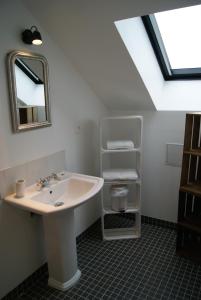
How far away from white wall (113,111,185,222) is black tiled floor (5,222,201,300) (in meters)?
0.32

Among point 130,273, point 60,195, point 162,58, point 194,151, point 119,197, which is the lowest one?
point 130,273

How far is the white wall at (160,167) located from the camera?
8.30ft

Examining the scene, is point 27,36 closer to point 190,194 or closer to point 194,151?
point 194,151

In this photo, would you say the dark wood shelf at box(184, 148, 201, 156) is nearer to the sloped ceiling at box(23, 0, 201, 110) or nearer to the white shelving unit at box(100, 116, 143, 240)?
the white shelving unit at box(100, 116, 143, 240)

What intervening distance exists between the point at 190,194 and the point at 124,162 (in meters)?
0.87

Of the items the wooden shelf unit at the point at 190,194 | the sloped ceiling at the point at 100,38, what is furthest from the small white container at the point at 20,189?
the wooden shelf unit at the point at 190,194

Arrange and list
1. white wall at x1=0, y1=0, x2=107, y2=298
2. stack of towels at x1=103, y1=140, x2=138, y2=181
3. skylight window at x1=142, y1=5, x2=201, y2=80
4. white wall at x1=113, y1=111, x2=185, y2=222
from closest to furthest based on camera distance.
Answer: white wall at x1=0, y1=0, x2=107, y2=298
skylight window at x1=142, y1=5, x2=201, y2=80
stack of towels at x1=103, y1=140, x2=138, y2=181
white wall at x1=113, y1=111, x2=185, y2=222

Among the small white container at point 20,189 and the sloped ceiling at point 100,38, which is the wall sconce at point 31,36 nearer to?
the sloped ceiling at point 100,38

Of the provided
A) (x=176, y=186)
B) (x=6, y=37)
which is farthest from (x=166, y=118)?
(x=6, y=37)

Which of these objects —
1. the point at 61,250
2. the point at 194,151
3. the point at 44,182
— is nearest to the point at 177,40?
the point at 194,151

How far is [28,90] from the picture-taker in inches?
70.7

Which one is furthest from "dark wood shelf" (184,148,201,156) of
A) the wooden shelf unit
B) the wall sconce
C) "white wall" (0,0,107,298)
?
the wall sconce

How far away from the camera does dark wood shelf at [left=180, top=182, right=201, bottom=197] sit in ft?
6.87

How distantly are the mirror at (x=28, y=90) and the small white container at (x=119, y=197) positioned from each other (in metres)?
0.96
